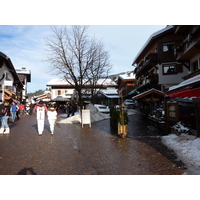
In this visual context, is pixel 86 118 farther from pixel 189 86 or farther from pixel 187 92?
pixel 189 86

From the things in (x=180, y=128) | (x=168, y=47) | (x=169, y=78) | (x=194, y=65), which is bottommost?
(x=180, y=128)

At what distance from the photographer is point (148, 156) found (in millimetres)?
6141

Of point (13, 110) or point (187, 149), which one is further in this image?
point (13, 110)

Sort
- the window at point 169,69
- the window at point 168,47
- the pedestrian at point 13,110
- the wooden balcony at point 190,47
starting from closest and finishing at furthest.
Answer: the wooden balcony at point 190,47 → the pedestrian at point 13,110 → the window at point 169,69 → the window at point 168,47

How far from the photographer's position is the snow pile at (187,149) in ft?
17.0

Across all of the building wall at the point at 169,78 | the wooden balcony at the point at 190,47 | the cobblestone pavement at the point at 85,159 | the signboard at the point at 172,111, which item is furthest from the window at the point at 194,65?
the cobblestone pavement at the point at 85,159

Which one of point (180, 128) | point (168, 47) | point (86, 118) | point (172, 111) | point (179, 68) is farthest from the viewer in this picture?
point (168, 47)

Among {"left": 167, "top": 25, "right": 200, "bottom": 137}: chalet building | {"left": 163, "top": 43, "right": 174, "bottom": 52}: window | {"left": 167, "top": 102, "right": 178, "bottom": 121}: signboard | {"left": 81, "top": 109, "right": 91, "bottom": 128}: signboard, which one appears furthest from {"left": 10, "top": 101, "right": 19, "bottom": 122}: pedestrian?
{"left": 163, "top": 43, "right": 174, "bottom": 52}: window

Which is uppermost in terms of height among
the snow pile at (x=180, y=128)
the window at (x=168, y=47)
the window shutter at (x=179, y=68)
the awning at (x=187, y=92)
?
the window at (x=168, y=47)

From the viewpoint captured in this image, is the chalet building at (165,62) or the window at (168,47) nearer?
the chalet building at (165,62)

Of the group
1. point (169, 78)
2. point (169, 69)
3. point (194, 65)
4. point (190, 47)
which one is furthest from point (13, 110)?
point (169, 69)

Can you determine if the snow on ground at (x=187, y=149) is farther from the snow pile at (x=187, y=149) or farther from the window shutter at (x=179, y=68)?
the window shutter at (x=179, y=68)

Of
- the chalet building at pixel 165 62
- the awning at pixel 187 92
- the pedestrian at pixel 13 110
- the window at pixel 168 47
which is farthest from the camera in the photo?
the window at pixel 168 47

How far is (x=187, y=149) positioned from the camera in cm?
652
